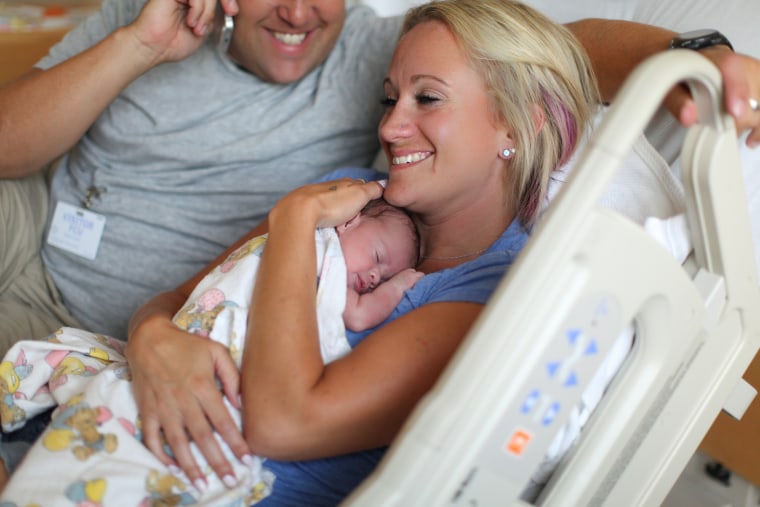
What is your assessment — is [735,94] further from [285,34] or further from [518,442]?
[285,34]

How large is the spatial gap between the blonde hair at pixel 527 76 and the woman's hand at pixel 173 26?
708 mm

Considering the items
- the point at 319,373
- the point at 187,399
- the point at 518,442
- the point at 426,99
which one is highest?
the point at 426,99

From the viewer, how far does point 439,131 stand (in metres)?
1.68

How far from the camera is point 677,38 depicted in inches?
64.3

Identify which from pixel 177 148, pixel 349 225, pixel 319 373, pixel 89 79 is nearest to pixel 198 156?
pixel 177 148

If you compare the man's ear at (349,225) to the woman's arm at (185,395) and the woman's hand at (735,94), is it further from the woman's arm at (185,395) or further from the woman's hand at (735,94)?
the woman's hand at (735,94)

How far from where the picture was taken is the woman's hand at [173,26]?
217 centimetres

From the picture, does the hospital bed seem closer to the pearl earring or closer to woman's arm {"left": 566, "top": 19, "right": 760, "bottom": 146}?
woman's arm {"left": 566, "top": 19, "right": 760, "bottom": 146}

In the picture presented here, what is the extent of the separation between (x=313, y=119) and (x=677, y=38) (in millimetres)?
1089

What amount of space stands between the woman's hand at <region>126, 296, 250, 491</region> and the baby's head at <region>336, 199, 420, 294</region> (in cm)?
34

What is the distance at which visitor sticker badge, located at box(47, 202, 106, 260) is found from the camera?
236 cm

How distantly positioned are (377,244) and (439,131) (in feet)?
0.91

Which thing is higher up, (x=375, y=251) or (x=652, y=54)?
(x=652, y=54)

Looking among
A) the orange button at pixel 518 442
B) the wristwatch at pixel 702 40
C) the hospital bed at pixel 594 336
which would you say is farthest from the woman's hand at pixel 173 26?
the orange button at pixel 518 442
